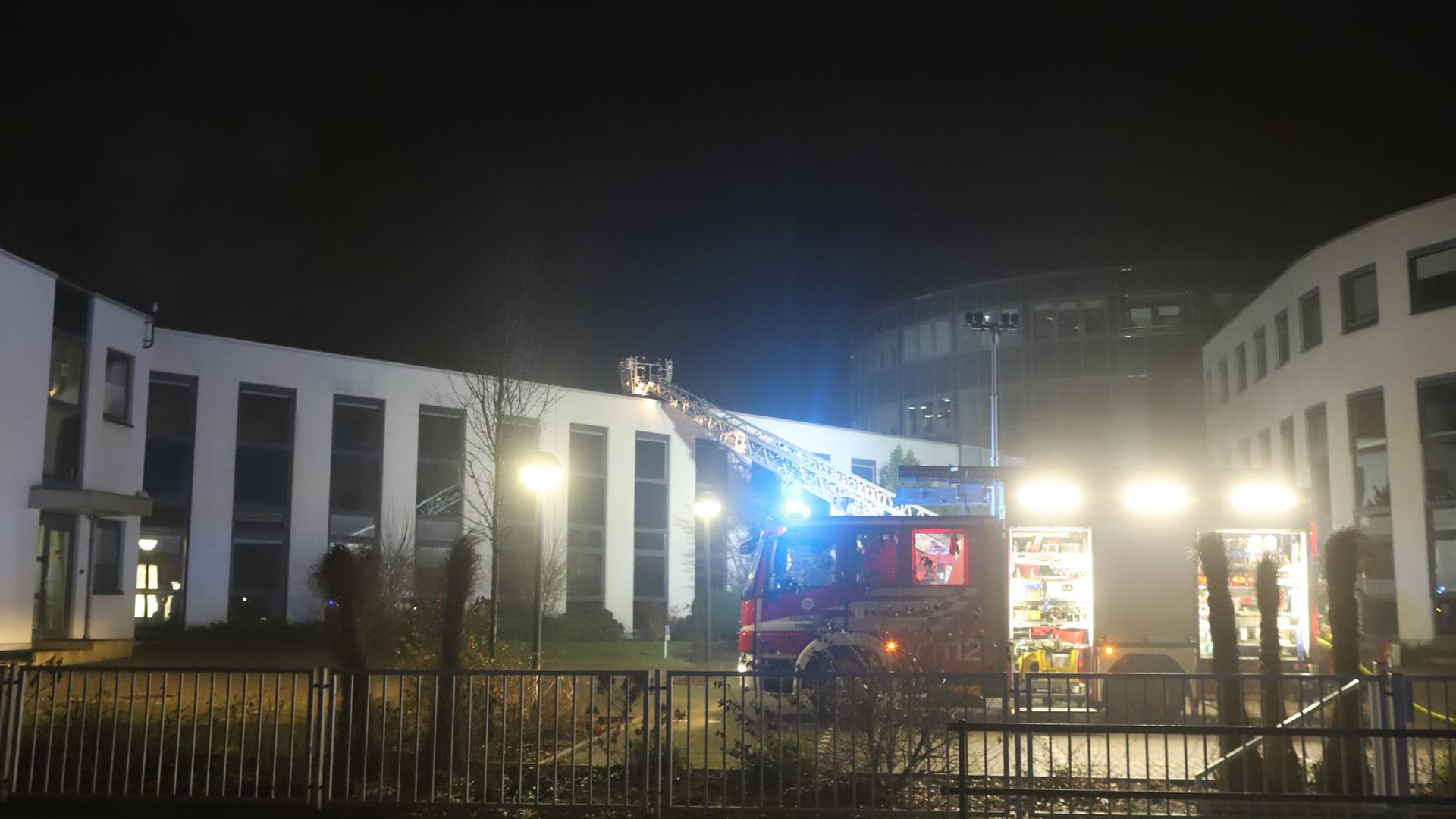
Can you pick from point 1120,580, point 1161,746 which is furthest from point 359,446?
point 1161,746

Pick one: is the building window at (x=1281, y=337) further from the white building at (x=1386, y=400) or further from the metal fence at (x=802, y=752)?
the metal fence at (x=802, y=752)

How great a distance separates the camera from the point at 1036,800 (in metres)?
9.80

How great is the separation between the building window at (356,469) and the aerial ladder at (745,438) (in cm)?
884

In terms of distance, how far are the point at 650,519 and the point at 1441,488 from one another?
2220cm

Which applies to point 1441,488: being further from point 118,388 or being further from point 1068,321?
point 1068,321

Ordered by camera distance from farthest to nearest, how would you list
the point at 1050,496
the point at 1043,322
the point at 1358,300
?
the point at 1043,322 < the point at 1358,300 < the point at 1050,496

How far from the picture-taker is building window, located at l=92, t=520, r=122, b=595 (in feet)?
84.2

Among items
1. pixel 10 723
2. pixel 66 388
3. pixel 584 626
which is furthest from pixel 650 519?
pixel 10 723

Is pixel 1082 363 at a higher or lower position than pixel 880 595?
higher

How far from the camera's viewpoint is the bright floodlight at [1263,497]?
54.7ft

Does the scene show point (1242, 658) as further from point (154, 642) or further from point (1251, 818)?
point (154, 642)

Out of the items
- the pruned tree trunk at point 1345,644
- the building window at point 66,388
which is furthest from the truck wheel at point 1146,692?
the building window at point 66,388

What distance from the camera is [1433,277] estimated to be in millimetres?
26734

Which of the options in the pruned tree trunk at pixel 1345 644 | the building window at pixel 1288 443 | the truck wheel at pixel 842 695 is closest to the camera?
the truck wheel at pixel 842 695
